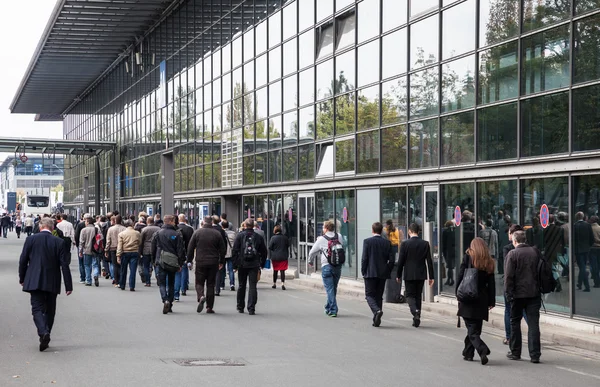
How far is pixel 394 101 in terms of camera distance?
21.4 meters

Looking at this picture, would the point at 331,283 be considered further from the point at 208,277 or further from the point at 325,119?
the point at 325,119

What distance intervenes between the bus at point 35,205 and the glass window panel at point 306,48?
214 feet

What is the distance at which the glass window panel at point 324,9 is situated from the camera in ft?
82.4

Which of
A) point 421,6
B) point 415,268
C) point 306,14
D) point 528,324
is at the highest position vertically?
point 306,14

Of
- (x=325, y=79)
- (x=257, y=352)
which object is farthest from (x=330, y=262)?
(x=325, y=79)

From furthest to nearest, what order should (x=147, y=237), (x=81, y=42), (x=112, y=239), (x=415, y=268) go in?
(x=81, y=42)
(x=112, y=239)
(x=147, y=237)
(x=415, y=268)

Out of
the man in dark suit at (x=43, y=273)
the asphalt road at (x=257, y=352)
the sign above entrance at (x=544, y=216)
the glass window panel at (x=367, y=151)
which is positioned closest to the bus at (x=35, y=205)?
the glass window panel at (x=367, y=151)

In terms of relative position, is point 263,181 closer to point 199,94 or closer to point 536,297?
point 199,94

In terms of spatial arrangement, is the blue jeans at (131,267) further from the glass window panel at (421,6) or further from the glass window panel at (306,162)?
the glass window panel at (421,6)

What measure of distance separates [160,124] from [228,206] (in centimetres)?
1075

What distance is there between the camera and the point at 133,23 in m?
42.3

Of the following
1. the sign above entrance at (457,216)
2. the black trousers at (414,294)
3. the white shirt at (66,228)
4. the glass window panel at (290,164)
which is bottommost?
the black trousers at (414,294)

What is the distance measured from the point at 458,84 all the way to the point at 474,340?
889cm

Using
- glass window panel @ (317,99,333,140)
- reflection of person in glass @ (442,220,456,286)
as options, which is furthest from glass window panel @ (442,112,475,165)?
glass window panel @ (317,99,333,140)
